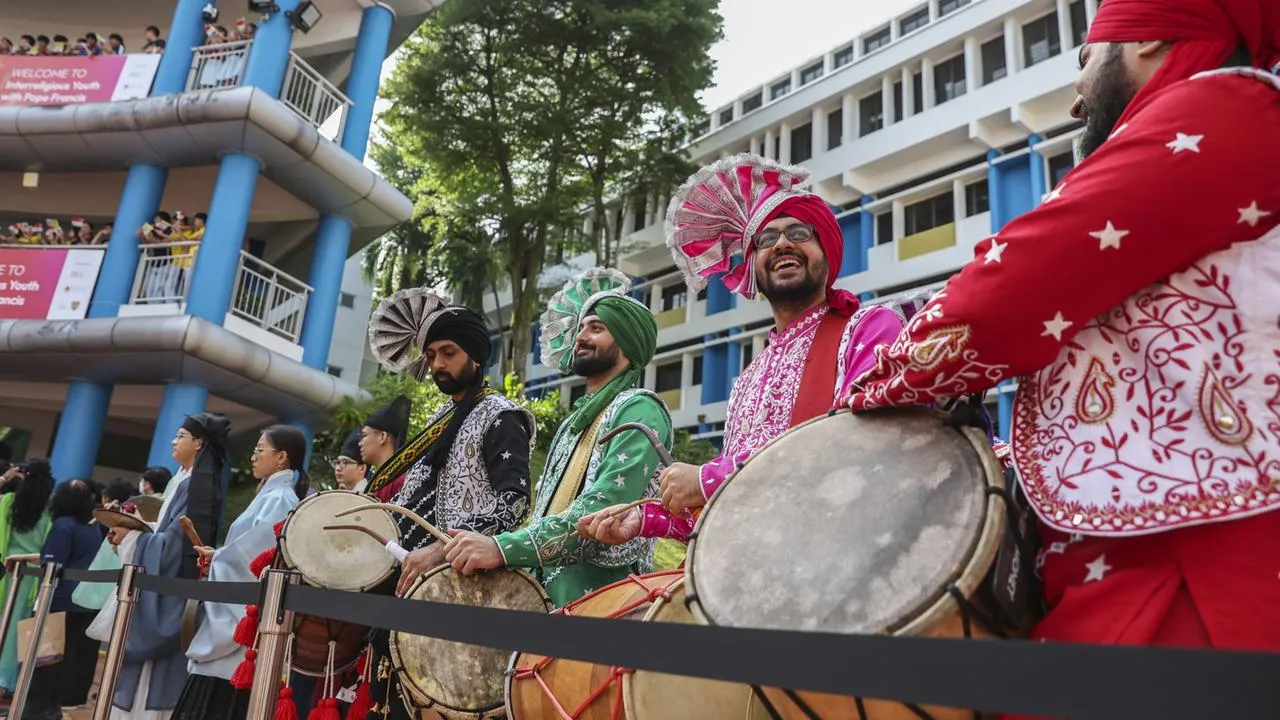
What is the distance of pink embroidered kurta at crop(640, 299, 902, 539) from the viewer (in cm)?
209

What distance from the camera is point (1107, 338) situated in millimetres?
1230

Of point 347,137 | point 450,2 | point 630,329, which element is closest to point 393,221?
point 347,137

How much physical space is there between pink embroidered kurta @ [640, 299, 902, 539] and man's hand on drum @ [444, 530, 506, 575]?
52 cm

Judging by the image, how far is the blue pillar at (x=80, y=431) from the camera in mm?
11891

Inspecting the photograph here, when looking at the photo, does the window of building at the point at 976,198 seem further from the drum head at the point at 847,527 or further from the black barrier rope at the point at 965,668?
the black barrier rope at the point at 965,668

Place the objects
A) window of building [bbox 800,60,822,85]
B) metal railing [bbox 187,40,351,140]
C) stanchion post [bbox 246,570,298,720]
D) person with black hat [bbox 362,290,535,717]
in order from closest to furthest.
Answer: stanchion post [bbox 246,570,298,720] → person with black hat [bbox 362,290,535,717] → metal railing [bbox 187,40,351,140] → window of building [bbox 800,60,822,85]

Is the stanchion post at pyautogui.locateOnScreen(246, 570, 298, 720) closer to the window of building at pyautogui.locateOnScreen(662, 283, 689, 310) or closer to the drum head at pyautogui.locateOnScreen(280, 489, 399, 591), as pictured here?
the drum head at pyautogui.locateOnScreen(280, 489, 399, 591)

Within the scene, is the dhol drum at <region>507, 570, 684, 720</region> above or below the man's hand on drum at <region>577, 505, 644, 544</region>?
below

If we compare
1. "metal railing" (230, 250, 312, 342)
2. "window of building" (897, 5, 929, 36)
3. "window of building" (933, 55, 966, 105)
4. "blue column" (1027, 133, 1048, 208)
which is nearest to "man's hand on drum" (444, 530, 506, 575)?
"metal railing" (230, 250, 312, 342)

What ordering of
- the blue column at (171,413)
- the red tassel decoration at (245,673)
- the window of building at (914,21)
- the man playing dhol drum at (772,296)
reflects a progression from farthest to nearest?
1. the window of building at (914,21)
2. the blue column at (171,413)
3. the red tassel decoration at (245,673)
4. the man playing dhol drum at (772,296)

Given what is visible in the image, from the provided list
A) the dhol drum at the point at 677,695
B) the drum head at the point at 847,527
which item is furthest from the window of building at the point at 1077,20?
the drum head at the point at 847,527

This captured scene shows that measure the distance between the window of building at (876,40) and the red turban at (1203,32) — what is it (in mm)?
22073

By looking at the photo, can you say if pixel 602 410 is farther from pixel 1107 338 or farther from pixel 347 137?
pixel 347 137

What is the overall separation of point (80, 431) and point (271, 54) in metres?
5.81
